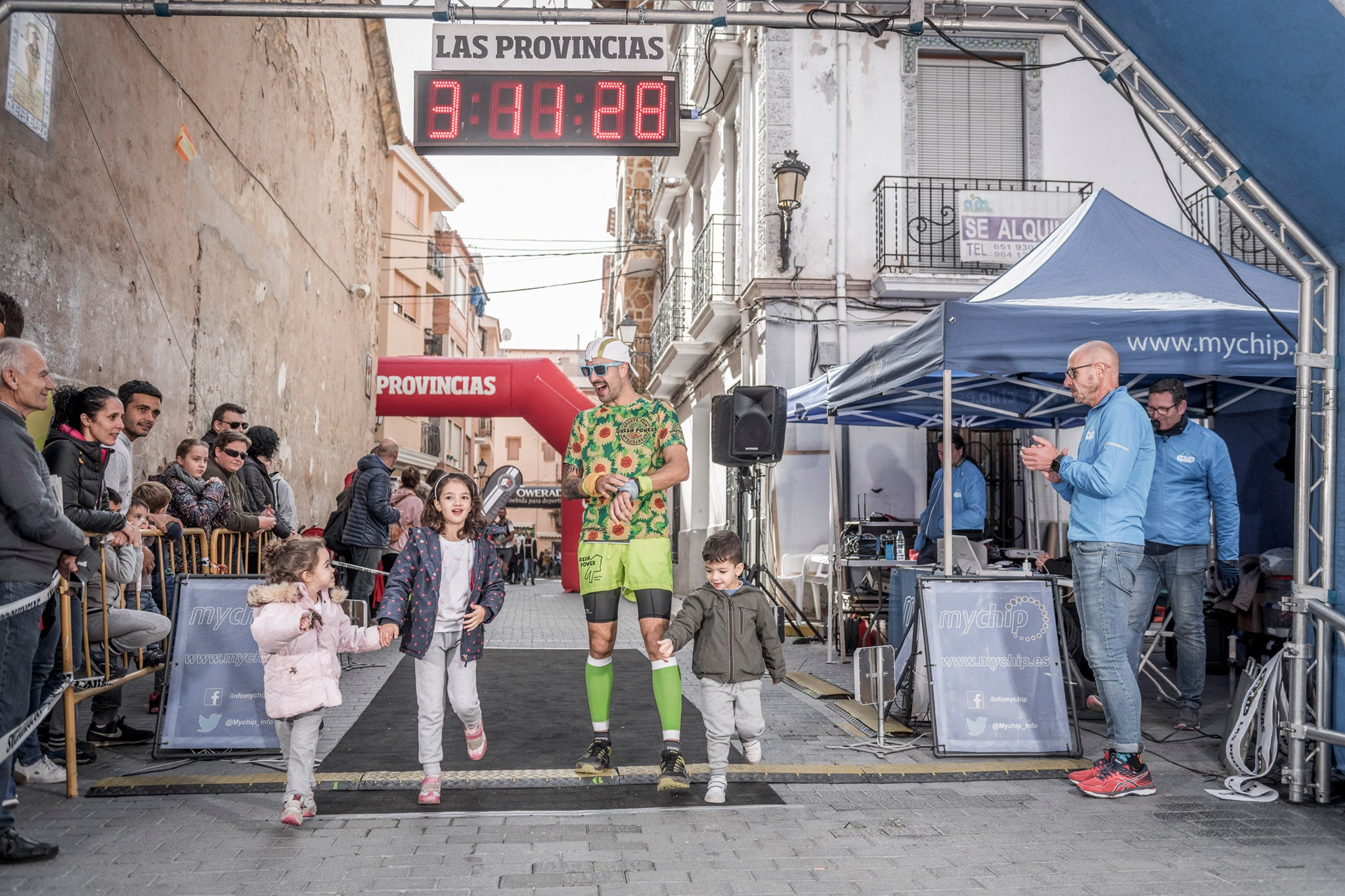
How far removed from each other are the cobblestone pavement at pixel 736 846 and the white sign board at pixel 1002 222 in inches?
384

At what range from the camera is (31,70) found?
7055 mm

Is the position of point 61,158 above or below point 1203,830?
above

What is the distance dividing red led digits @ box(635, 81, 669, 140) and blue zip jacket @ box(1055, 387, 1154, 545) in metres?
3.90

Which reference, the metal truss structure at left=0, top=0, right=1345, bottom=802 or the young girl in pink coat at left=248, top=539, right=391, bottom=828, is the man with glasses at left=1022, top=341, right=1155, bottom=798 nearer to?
the metal truss structure at left=0, top=0, right=1345, bottom=802

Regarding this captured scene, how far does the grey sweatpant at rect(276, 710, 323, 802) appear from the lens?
14.3 ft

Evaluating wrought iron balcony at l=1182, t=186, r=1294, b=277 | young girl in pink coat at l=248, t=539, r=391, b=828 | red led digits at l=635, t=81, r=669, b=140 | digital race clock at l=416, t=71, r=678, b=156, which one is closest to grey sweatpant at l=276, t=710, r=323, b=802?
young girl in pink coat at l=248, t=539, r=391, b=828

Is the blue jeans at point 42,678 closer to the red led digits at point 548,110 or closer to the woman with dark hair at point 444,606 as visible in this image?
the woman with dark hair at point 444,606

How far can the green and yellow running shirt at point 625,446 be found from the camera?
5.23m

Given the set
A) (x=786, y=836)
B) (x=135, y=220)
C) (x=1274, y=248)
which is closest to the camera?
(x=786, y=836)

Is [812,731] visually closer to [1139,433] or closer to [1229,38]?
[1139,433]

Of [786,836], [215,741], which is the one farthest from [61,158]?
[786,836]

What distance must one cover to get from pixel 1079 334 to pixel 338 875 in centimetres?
507

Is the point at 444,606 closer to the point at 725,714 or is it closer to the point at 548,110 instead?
the point at 725,714

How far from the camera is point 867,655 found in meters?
6.29
